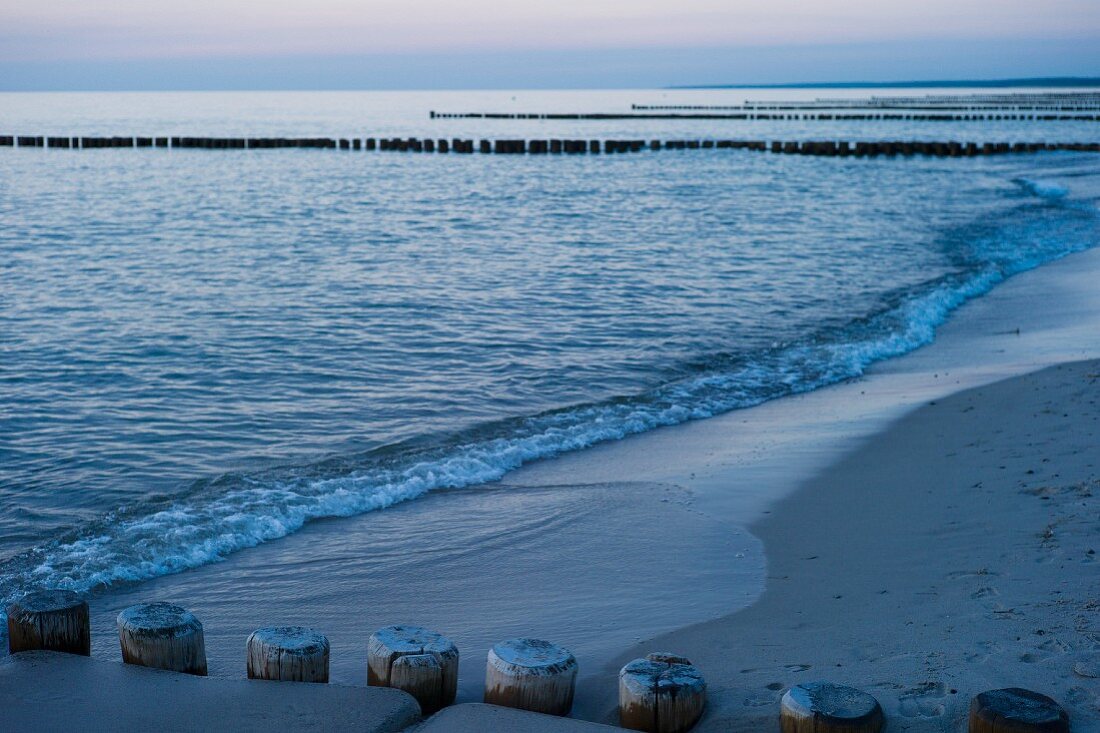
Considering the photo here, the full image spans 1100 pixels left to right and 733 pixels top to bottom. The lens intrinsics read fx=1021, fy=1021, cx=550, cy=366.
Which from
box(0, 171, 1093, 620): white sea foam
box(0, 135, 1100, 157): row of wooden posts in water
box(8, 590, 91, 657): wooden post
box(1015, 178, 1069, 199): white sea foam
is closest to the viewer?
box(8, 590, 91, 657): wooden post

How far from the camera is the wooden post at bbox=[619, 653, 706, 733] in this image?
3443 millimetres

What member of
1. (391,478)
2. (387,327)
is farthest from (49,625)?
(387,327)

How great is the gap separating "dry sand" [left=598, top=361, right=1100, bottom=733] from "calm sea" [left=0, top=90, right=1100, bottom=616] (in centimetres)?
256

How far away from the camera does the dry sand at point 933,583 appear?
365cm

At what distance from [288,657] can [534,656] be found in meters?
0.89

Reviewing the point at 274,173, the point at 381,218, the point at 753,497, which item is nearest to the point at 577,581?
the point at 753,497

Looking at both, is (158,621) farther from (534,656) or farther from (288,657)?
(534,656)

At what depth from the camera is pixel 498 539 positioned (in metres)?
6.20

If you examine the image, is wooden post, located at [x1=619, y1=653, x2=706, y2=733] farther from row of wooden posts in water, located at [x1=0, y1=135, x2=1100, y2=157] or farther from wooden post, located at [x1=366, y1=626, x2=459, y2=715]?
row of wooden posts in water, located at [x1=0, y1=135, x2=1100, y2=157]

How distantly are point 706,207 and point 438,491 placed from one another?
21.7m

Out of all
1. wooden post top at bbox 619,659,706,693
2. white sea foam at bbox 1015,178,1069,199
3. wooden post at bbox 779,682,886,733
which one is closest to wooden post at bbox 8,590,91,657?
wooden post top at bbox 619,659,706,693

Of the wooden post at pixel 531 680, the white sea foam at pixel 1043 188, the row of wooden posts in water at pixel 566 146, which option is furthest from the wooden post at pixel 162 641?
the row of wooden posts in water at pixel 566 146

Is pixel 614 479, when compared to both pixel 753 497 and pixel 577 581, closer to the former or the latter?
pixel 753 497

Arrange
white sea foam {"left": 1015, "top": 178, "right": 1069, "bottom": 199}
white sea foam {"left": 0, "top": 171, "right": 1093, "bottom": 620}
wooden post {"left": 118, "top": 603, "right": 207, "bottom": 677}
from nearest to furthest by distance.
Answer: wooden post {"left": 118, "top": 603, "right": 207, "bottom": 677}, white sea foam {"left": 0, "top": 171, "right": 1093, "bottom": 620}, white sea foam {"left": 1015, "top": 178, "right": 1069, "bottom": 199}
